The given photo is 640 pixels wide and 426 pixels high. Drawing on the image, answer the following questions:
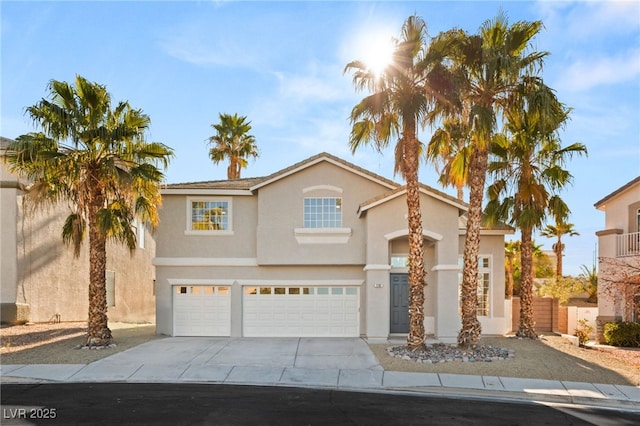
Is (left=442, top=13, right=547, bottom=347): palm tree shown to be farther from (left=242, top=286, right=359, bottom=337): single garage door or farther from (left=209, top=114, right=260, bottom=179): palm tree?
(left=209, top=114, right=260, bottom=179): palm tree

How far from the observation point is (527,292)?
20.2 m

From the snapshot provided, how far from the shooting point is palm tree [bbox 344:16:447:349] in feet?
52.6

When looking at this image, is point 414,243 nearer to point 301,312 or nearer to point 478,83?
point 478,83

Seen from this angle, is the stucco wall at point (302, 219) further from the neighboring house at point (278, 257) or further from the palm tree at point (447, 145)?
the palm tree at point (447, 145)

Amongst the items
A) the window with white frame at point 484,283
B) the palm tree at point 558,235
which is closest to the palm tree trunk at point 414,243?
the window with white frame at point 484,283

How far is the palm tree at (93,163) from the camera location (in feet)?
53.8

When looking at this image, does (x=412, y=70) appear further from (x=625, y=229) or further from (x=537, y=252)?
(x=537, y=252)

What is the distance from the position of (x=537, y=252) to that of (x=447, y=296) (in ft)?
84.0

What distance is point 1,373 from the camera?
1393 cm

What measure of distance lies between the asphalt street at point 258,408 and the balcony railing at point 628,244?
12295mm

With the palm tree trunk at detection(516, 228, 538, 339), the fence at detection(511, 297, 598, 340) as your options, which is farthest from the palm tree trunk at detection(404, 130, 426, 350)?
the fence at detection(511, 297, 598, 340)

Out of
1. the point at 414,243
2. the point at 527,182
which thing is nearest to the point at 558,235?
the point at 527,182

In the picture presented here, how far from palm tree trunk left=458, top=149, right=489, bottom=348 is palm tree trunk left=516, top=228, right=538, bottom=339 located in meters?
4.38

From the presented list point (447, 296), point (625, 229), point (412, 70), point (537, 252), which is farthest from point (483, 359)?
point (537, 252)
